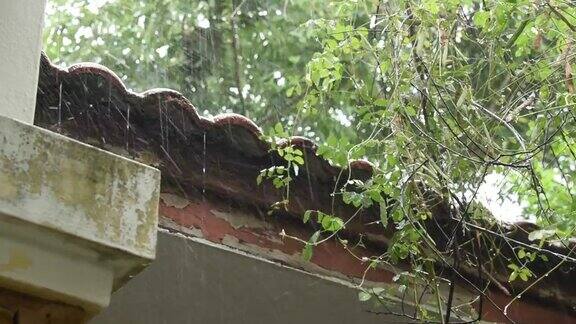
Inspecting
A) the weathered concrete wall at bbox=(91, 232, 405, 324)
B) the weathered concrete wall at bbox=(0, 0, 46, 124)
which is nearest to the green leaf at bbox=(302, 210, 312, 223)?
the weathered concrete wall at bbox=(91, 232, 405, 324)

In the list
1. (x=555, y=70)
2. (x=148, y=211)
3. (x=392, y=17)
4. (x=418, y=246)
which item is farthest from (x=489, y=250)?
(x=148, y=211)

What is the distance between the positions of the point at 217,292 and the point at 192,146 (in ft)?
1.48

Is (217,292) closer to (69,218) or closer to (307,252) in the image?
(307,252)

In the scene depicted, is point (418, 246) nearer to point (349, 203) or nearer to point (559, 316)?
point (349, 203)

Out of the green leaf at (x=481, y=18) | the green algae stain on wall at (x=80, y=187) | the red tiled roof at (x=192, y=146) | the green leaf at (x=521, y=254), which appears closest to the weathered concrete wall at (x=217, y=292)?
the red tiled roof at (x=192, y=146)

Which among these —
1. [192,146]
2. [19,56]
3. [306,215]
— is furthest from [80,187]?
[306,215]

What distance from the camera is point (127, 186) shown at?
1.27 m

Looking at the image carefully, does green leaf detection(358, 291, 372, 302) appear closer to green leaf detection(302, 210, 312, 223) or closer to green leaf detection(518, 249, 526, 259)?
green leaf detection(302, 210, 312, 223)

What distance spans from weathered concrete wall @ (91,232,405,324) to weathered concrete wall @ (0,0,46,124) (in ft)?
2.84

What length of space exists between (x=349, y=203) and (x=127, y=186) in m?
1.28

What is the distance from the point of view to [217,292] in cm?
254

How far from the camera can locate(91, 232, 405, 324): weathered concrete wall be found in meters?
2.41

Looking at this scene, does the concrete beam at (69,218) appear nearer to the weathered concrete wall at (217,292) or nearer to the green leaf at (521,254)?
the weathered concrete wall at (217,292)

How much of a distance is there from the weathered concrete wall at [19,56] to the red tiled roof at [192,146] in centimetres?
58
